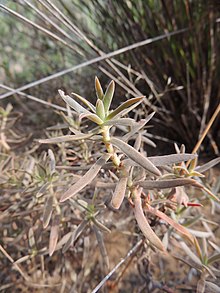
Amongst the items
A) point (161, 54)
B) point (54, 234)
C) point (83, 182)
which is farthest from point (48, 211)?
point (161, 54)

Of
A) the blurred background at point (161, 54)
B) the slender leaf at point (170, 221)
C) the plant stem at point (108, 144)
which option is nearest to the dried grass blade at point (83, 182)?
the plant stem at point (108, 144)

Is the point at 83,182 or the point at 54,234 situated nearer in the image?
the point at 83,182

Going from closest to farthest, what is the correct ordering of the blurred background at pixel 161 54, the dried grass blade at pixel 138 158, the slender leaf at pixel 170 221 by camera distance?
the dried grass blade at pixel 138 158 < the slender leaf at pixel 170 221 < the blurred background at pixel 161 54

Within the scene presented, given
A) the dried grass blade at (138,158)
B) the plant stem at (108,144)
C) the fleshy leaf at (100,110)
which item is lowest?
the dried grass blade at (138,158)

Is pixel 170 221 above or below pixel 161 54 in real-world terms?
below

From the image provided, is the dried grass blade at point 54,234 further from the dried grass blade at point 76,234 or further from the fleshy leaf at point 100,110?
the fleshy leaf at point 100,110

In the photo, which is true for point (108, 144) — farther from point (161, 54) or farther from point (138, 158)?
point (161, 54)

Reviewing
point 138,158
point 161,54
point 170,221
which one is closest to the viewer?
point 138,158

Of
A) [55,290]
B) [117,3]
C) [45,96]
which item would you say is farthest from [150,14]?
[55,290]

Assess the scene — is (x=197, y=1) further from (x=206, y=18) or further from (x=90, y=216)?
(x=90, y=216)
